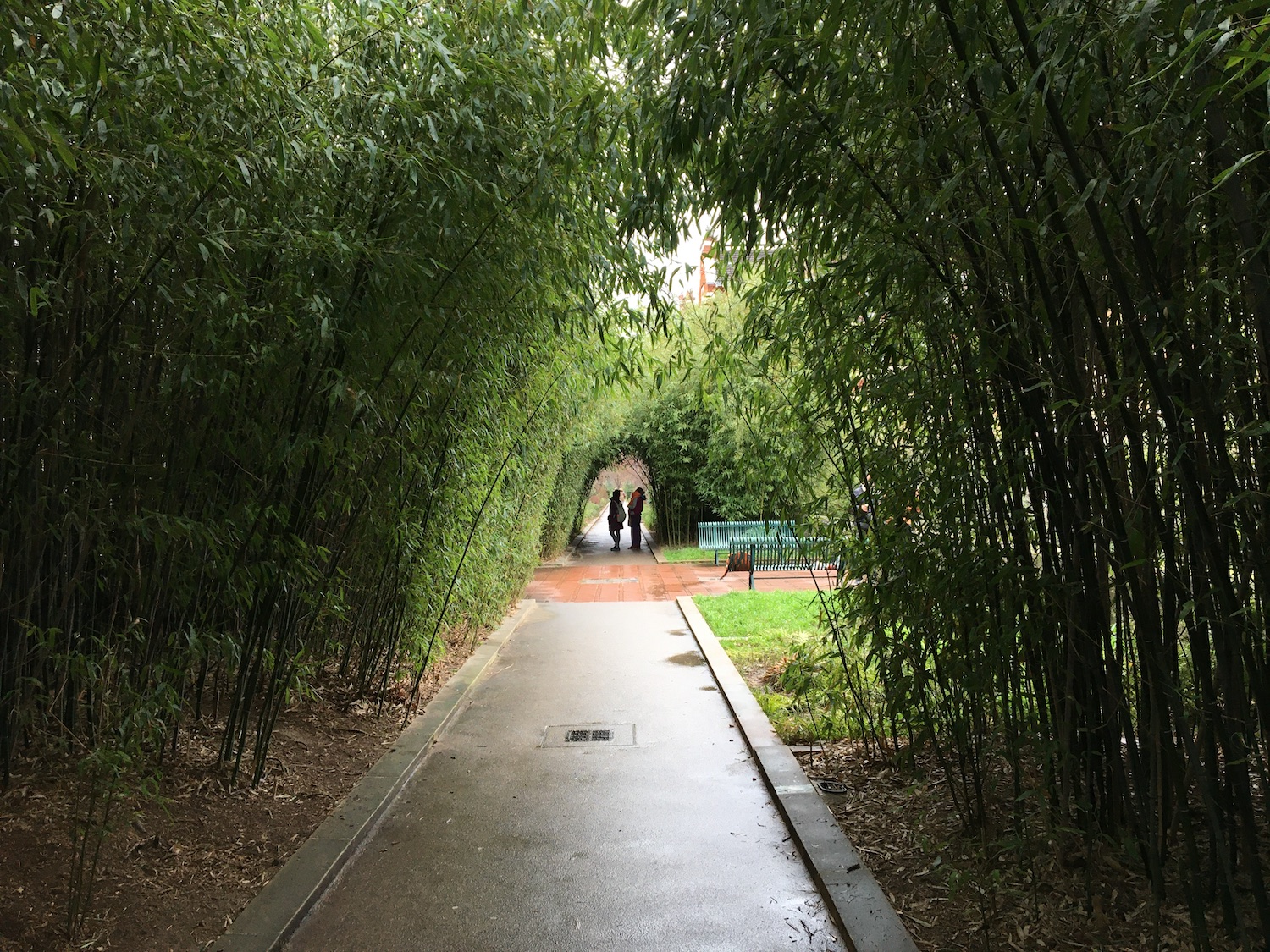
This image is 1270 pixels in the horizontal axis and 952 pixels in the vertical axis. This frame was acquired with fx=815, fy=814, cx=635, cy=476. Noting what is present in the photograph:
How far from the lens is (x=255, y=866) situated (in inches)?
114

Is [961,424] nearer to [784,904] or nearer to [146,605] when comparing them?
[784,904]

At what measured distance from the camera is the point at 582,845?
3250 millimetres

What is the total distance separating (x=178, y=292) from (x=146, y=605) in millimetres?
1167

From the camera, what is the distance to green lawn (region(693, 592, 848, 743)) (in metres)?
3.96

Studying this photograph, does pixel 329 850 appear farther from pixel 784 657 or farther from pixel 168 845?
pixel 784 657

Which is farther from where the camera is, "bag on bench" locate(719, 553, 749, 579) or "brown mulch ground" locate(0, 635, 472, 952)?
"bag on bench" locate(719, 553, 749, 579)

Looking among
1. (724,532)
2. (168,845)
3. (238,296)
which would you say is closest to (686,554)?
(724,532)

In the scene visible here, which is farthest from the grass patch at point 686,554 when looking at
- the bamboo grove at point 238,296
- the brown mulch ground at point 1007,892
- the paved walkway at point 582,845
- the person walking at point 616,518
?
the brown mulch ground at point 1007,892

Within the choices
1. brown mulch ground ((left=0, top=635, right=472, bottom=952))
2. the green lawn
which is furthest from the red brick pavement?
brown mulch ground ((left=0, top=635, right=472, bottom=952))

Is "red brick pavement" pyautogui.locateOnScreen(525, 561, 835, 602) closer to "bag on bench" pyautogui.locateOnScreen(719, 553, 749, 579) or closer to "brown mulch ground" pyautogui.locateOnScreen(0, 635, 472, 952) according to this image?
"bag on bench" pyautogui.locateOnScreen(719, 553, 749, 579)

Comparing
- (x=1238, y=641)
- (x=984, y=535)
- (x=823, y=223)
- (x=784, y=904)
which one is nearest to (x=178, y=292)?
(x=823, y=223)

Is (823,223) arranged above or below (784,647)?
above

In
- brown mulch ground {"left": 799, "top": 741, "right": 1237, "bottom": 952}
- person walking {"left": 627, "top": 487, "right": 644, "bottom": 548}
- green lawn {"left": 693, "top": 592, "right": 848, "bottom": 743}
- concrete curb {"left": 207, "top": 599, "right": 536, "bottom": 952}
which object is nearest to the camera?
brown mulch ground {"left": 799, "top": 741, "right": 1237, "bottom": 952}

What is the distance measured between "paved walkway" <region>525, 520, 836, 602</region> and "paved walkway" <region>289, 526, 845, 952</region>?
448 cm
